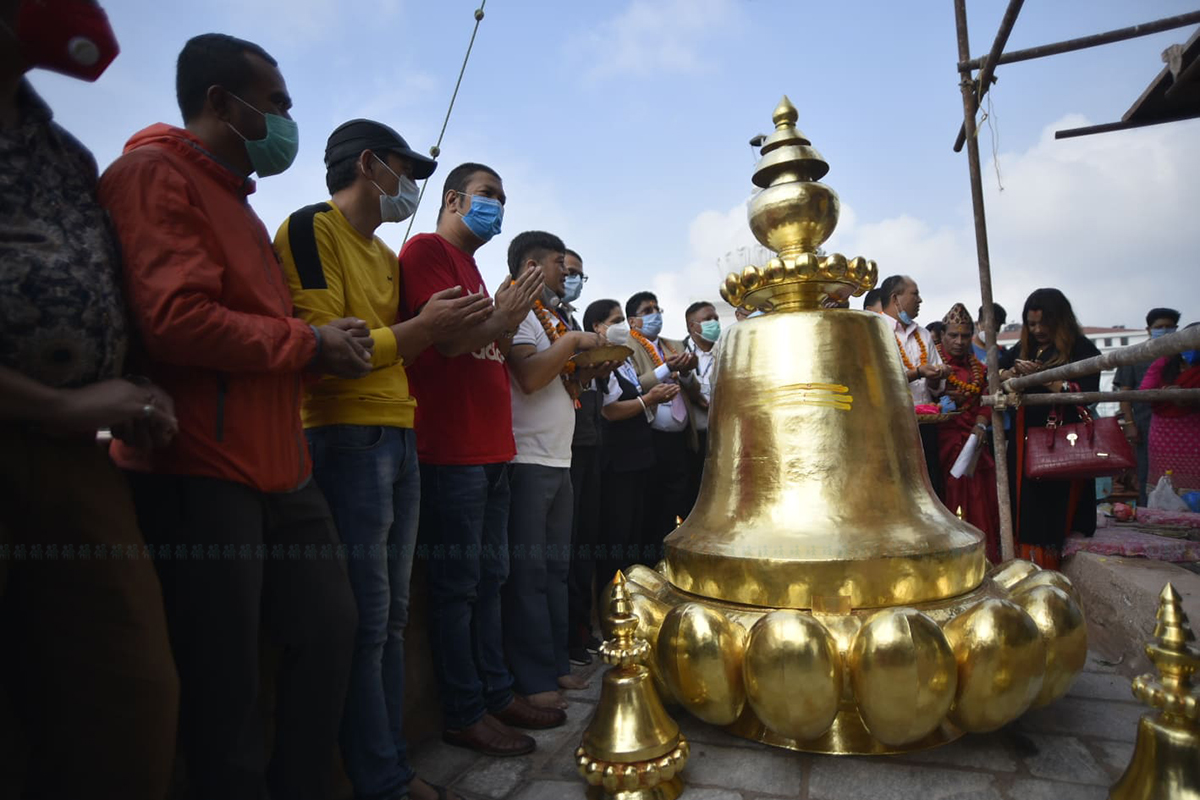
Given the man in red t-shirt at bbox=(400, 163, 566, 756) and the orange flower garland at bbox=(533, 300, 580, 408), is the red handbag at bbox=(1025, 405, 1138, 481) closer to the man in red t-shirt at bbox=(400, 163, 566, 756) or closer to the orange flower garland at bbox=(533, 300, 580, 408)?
the orange flower garland at bbox=(533, 300, 580, 408)

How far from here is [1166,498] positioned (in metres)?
4.90

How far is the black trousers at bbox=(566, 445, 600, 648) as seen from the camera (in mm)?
3451

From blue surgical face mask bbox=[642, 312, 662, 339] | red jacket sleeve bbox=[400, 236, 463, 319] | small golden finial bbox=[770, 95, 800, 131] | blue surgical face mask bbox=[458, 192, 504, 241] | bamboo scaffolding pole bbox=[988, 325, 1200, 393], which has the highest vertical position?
small golden finial bbox=[770, 95, 800, 131]

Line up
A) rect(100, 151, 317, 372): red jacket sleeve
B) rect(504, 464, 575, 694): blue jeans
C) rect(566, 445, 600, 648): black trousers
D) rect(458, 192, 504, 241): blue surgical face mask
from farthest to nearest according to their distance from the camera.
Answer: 1. rect(566, 445, 600, 648): black trousers
2. rect(504, 464, 575, 694): blue jeans
3. rect(458, 192, 504, 241): blue surgical face mask
4. rect(100, 151, 317, 372): red jacket sleeve

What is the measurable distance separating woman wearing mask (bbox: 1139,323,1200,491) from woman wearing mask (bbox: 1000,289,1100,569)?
1049 mm

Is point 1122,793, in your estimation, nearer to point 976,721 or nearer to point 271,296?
point 976,721

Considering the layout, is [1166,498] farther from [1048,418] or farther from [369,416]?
[369,416]

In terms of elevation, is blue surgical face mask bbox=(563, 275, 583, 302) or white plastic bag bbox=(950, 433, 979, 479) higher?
blue surgical face mask bbox=(563, 275, 583, 302)

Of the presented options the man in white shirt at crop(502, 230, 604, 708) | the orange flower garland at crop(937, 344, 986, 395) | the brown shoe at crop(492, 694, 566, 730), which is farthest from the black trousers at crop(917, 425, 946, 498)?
the brown shoe at crop(492, 694, 566, 730)

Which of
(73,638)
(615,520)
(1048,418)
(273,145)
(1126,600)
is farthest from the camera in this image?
(1048,418)

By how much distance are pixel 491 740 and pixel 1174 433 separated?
5.23 metres

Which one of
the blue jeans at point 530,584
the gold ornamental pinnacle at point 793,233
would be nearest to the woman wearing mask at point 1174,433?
the gold ornamental pinnacle at point 793,233

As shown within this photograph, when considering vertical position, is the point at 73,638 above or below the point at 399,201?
below

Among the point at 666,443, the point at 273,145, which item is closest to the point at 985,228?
the point at 666,443
